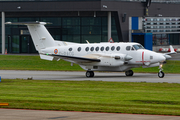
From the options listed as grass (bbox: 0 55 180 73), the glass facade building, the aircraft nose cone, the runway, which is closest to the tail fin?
the runway

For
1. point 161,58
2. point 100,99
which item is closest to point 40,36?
point 161,58

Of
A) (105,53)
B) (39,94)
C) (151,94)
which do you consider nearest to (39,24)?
(105,53)

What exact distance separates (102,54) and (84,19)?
99.0 ft

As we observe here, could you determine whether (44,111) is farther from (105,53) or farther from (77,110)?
(105,53)

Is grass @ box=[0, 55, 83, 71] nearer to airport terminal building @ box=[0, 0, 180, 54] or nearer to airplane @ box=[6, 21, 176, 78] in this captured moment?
airplane @ box=[6, 21, 176, 78]

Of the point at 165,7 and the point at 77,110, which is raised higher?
the point at 165,7

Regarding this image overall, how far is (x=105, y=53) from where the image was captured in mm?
28906

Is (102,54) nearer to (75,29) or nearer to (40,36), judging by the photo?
(40,36)

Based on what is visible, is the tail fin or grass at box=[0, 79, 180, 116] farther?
the tail fin

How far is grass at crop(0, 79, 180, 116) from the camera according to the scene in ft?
45.5

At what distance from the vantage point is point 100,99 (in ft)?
53.4

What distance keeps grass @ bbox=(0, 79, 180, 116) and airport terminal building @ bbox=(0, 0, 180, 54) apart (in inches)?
1429

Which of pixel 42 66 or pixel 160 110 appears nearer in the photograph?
pixel 160 110

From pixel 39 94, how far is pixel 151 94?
5682mm
